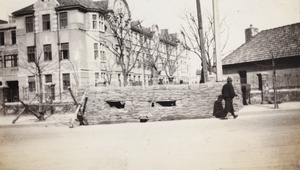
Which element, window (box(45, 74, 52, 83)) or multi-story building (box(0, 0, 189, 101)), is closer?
multi-story building (box(0, 0, 189, 101))

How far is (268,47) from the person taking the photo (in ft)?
59.0

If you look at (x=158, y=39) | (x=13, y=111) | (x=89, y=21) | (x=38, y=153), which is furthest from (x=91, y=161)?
(x=158, y=39)

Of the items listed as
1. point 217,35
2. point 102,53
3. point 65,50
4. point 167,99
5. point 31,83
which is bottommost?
point 167,99

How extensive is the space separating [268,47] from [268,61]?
1.02 metres

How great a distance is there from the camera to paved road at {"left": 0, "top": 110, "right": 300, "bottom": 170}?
17.7 ft

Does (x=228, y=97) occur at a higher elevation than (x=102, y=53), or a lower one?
lower

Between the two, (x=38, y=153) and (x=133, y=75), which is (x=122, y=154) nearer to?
(x=38, y=153)

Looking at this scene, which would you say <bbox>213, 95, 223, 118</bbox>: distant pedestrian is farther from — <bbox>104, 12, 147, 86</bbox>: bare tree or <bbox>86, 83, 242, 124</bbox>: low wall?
<bbox>104, 12, 147, 86</bbox>: bare tree

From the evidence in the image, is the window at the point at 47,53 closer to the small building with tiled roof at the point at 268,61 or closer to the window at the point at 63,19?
the window at the point at 63,19

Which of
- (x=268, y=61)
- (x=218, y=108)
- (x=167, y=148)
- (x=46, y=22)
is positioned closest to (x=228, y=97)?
(x=218, y=108)

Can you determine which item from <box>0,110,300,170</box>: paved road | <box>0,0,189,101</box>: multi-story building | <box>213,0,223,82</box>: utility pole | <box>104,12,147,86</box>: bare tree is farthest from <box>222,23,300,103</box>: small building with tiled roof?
<box>0,0,189,101</box>: multi-story building

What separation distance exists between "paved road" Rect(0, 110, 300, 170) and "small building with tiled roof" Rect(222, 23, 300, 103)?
4940 mm

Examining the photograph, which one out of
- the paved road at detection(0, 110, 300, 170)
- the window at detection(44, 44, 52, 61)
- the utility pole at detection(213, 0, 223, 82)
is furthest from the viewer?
the window at detection(44, 44, 52, 61)

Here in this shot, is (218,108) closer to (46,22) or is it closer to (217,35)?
(217,35)
